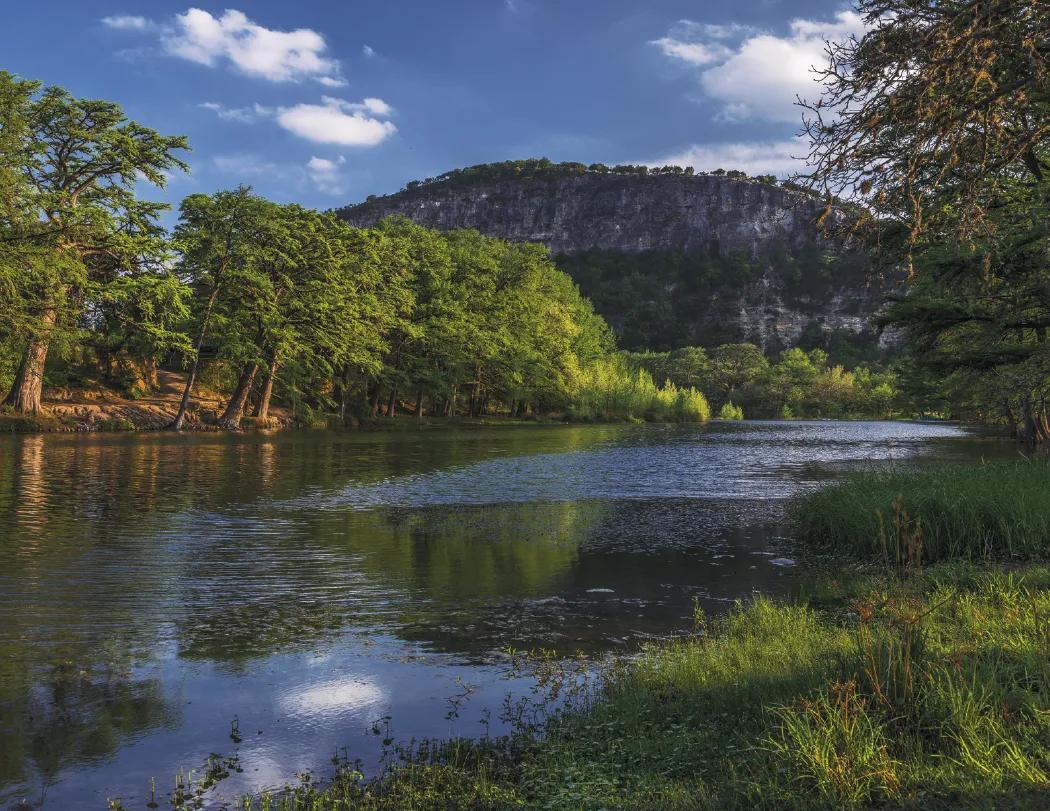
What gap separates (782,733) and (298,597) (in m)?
7.43

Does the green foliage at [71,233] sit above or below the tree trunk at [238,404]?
above

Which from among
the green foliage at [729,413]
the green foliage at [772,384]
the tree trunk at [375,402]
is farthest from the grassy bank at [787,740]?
the green foliage at [772,384]

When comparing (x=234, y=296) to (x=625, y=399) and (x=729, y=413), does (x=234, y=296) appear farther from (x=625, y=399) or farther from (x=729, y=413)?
(x=729, y=413)

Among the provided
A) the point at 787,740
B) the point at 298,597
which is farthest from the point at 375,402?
the point at 787,740

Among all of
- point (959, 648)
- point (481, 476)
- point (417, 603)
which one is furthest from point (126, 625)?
point (481, 476)

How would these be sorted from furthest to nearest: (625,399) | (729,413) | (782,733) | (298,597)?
(729,413) < (625,399) < (298,597) < (782,733)

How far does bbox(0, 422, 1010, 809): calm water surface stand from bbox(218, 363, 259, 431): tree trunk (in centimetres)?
2672

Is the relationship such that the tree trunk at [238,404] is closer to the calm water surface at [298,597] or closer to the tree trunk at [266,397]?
the tree trunk at [266,397]

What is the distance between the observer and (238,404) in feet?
171

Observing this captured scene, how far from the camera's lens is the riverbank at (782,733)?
4.32m

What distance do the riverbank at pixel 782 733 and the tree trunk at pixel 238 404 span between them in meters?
48.4

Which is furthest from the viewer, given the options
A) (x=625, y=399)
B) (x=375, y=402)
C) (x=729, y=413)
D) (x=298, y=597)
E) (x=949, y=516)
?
(x=729, y=413)

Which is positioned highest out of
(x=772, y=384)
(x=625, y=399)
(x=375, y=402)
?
(x=772, y=384)

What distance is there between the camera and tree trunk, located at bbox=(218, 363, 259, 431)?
51.0 meters
